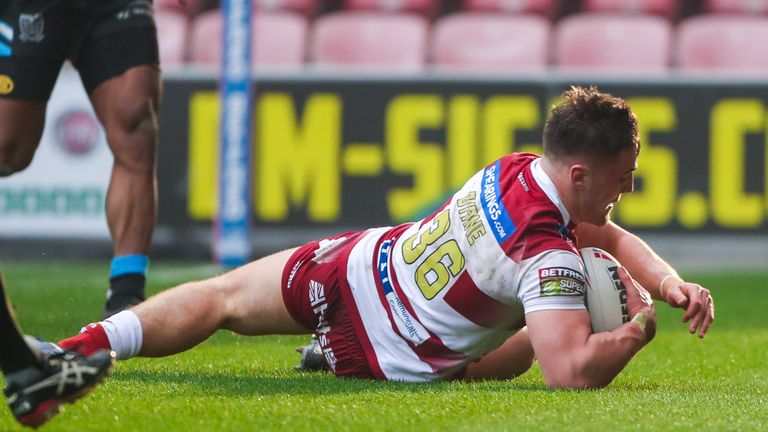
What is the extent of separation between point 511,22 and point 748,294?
3.95 metres

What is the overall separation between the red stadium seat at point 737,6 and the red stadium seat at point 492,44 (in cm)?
138

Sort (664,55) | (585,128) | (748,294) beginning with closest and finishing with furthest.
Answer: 1. (585,128)
2. (748,294)
3. (664,55)

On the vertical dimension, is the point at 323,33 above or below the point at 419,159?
above

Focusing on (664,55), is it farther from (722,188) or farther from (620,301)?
(620,301)

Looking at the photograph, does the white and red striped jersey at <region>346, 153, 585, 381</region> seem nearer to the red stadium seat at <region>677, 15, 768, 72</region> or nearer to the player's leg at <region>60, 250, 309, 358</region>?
the player's leg at <region>60, 250, 309, 358</region>

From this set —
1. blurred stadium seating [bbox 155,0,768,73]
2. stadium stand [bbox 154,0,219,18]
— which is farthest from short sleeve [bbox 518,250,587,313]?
stadium stand [bbox 154,0,219,18]

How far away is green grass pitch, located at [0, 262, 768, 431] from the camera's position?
3.13 meters

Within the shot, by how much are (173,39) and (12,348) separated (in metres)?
8.22

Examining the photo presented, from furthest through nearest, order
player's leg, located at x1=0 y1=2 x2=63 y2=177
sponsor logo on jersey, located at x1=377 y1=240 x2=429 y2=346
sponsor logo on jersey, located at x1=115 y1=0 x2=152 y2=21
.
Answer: sponsor logo on jersey, located at x1=115 y1=0 x2=152 y2=21, player's leg, located at x1=0 y1=2 x2=63 y2=177, sponsor logo on jersey, located at x1=377 y1=240 x2=429 y2=346

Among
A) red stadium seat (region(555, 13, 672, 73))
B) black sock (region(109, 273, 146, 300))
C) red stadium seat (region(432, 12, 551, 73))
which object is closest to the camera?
black sock (region(109, 273, 146, 300))

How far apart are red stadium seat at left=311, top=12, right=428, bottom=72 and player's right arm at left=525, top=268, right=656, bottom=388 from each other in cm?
720

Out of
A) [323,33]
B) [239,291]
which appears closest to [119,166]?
[239,291]

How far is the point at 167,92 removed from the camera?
9.53m

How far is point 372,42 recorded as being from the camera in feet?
35.4
